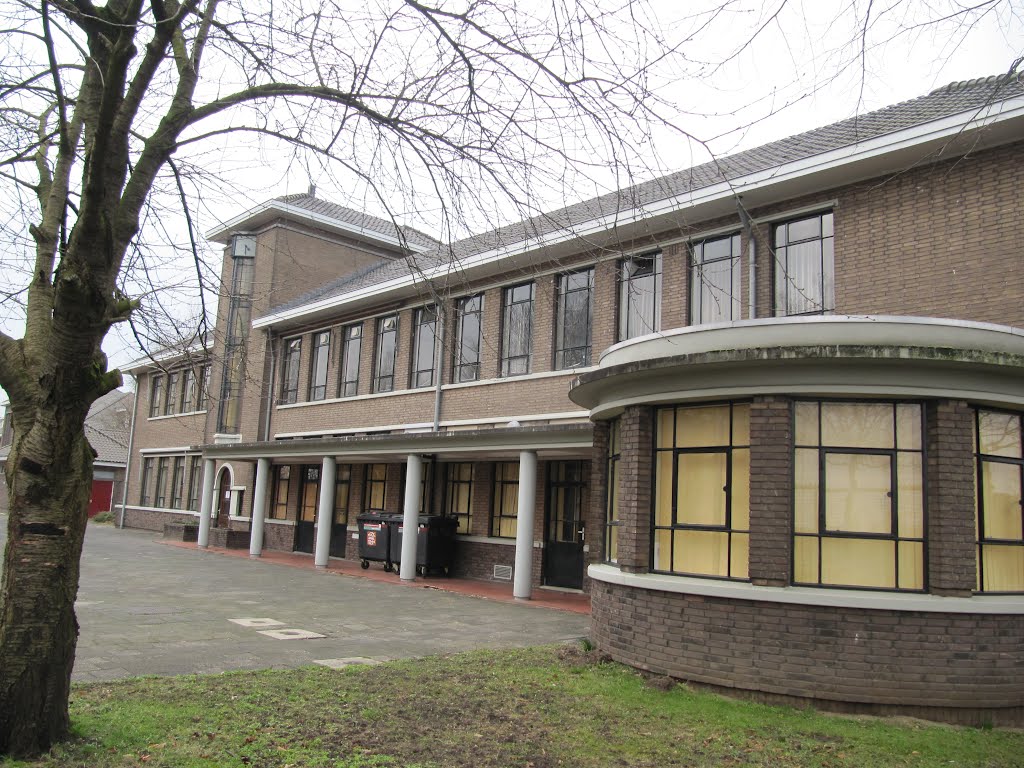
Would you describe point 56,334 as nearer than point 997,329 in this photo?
Yes

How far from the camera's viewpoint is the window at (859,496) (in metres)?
7.94

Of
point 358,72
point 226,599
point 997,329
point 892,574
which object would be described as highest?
point 358,72

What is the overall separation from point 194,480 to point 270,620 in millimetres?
24309

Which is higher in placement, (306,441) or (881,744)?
(306,441)

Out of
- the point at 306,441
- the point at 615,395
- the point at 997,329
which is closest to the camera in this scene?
the point at 997,329

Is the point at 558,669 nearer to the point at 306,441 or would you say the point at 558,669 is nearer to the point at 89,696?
the point at 89,696

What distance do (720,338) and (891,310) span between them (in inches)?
217

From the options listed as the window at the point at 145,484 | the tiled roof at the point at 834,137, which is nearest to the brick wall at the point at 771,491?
the tiled roof at the point at 834,137

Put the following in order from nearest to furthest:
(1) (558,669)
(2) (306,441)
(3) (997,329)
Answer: (3) (997,329), (1) (558,669), (2) (306,441)

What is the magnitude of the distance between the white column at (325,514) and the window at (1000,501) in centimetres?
1668

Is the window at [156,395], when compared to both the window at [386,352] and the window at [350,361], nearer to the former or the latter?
the window at [350,361]

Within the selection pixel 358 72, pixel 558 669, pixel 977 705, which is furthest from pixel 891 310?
pixel 358 72

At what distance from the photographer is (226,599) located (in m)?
14.6

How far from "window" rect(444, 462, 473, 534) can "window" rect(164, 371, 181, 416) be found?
2030 centimetres
